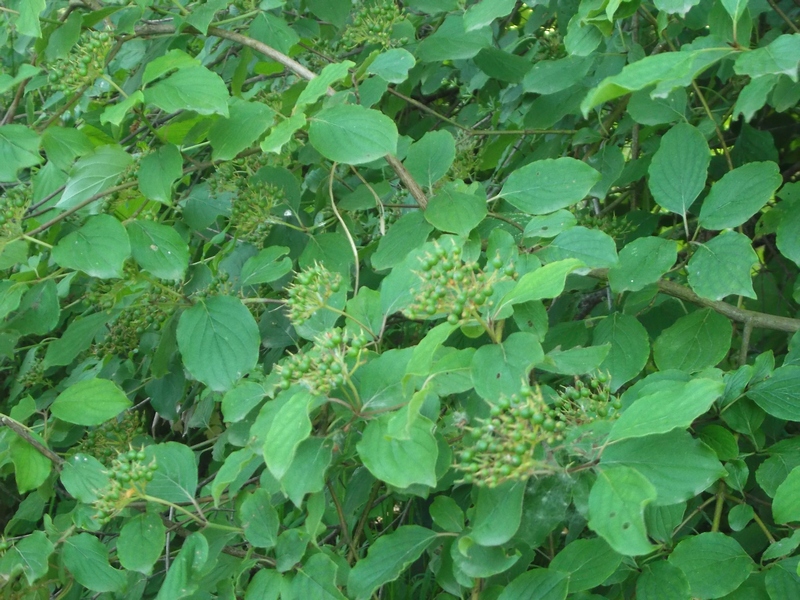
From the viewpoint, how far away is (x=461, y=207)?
1388mm

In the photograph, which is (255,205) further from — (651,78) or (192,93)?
(651,78)

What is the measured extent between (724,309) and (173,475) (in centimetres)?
108

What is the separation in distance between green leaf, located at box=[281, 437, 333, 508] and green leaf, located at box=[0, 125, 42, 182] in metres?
0.88

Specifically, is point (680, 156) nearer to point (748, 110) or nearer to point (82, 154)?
point (748, 110)

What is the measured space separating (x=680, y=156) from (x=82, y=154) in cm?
119

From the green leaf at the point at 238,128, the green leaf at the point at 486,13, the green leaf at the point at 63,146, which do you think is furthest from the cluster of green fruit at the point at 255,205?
the green leaf at the point at 486,13

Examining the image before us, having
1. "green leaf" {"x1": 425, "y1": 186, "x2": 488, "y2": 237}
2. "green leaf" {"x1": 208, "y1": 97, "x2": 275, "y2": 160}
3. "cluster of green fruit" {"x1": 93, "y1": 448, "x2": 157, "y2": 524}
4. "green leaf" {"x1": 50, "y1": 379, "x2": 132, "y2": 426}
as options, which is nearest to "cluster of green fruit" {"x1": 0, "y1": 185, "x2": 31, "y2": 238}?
"green leaf" {"x1": 50, "y1": 379, "x2": 132, "y2": 426}

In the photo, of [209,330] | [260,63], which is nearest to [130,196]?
[209,330]

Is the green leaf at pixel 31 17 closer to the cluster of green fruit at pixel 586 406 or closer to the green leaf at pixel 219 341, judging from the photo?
the green leaf at pixel 219 341

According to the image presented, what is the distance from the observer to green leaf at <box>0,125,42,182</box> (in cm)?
156

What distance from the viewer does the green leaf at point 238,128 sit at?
57.8 inches

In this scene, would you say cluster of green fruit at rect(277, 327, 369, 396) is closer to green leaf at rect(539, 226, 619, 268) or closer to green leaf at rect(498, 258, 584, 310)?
green leaf at rect(498, 258, 584, 310)

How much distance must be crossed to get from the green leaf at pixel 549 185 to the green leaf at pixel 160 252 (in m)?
0.66

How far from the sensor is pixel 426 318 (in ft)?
3.47
